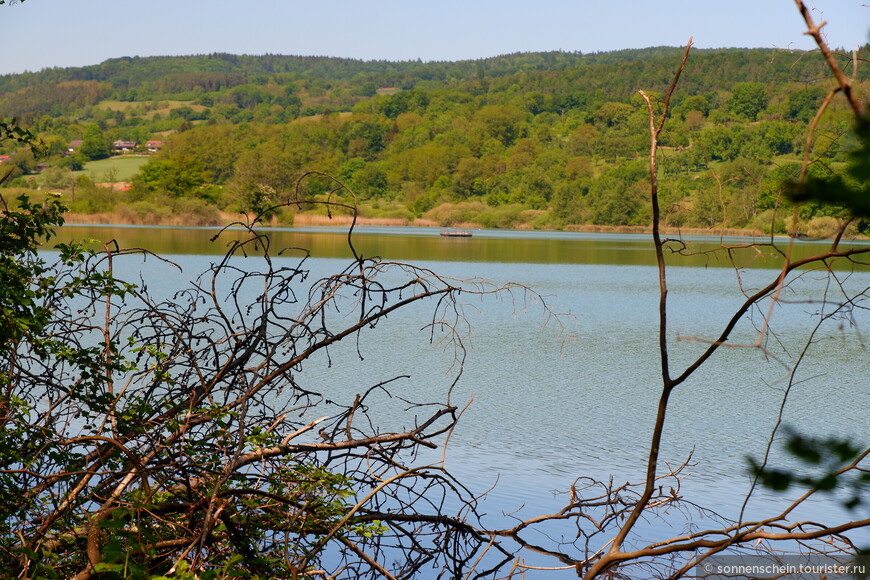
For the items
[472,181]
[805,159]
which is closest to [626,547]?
[805,159]

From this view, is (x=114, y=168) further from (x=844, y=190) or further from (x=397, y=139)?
(x=844, y=190)

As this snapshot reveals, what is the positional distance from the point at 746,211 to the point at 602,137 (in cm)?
11755

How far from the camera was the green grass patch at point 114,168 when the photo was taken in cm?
9344

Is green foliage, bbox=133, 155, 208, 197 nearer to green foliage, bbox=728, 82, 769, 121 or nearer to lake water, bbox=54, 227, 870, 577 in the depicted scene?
green foliage, bbox=728, 82, 769, 121

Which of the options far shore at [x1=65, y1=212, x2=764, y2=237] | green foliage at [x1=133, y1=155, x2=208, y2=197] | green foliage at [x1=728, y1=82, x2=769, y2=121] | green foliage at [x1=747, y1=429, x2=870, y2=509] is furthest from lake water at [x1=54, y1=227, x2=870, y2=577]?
green foliage at [x1=133, y1=155, x2=208, y2=197]

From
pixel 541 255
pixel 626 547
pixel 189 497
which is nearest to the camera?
pixel 189 497

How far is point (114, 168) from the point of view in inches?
3659

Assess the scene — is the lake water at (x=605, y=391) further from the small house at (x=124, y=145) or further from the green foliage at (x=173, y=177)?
the small house at (x=124, y=145)

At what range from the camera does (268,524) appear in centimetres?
414

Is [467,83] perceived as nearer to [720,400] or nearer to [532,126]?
[532,126]

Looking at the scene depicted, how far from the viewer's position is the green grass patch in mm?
93438

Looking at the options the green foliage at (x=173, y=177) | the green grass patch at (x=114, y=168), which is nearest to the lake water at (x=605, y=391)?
the green foliage at (x=173, y=177)

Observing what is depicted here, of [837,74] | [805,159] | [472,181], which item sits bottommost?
Answer: [472,181]

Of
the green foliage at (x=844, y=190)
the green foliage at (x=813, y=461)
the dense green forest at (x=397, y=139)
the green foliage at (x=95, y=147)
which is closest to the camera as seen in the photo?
the green foliage at (x=844, y=190)
